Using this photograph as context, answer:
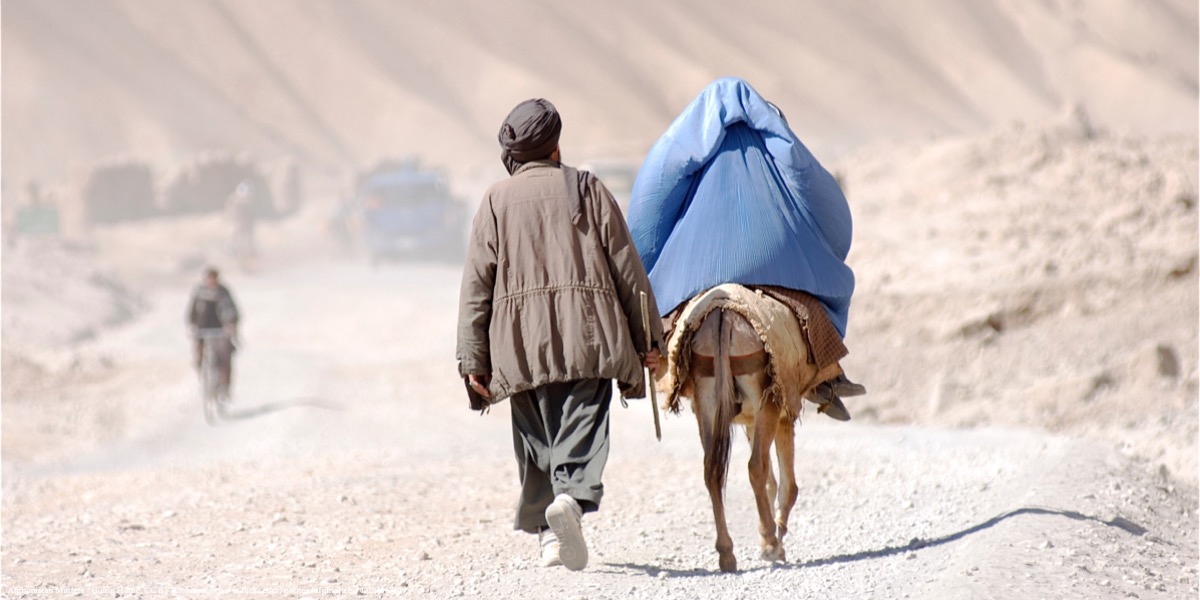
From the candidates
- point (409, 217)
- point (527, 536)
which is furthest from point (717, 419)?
point (409, 217)

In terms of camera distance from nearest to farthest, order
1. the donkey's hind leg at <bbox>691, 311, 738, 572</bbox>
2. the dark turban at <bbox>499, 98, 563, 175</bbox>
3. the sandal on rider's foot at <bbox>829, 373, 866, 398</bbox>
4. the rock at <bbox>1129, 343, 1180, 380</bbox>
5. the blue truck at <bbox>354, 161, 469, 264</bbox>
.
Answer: the dark turban at <bbox>499, 98, 563, 175</bbox> → the donkey's hind leg at <bbox>691, 311, 738, 572</bbox> → the sandal on rider's foot at <bbox>829, 373, 866, 398</bbox> → the rock at <bbox>1129, 343, 1180, 380</bbox> → the blue truck at <bbox>354, 161, 469, 264</bbox>

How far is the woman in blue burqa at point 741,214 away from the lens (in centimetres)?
583

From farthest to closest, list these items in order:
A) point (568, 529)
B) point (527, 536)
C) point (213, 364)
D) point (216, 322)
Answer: point (216, 322), point (213, 364), point (527, 536), point (568, 529)

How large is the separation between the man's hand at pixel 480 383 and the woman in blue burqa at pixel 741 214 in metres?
0.90

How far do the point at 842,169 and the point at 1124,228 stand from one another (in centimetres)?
898

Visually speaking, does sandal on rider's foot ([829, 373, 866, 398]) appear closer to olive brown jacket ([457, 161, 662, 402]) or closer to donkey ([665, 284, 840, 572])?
donkey ([665, 284, 840, 572])

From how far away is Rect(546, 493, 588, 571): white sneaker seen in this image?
5125mm

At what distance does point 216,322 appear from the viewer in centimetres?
1481

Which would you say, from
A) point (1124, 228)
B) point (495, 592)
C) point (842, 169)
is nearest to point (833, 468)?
point (495, 592)

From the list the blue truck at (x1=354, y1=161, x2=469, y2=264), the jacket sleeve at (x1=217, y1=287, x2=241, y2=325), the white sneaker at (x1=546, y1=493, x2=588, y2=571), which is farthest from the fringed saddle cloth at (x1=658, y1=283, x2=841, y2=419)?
the blue truck at (x1=354, y1=161, x2=469, y2=264)

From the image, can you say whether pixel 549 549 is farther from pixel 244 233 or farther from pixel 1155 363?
pixel 244 233

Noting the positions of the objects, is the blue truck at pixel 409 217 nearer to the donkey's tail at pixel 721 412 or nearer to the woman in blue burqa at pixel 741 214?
the woman in blue burqa at pixel 741 214

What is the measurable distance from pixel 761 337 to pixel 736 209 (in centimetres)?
61

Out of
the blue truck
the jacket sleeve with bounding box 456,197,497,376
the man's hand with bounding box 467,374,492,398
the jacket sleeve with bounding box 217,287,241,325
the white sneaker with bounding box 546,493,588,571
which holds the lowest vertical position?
the white sneaker with bounding box 546,493,588,571
